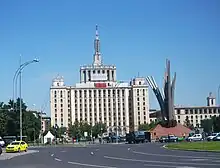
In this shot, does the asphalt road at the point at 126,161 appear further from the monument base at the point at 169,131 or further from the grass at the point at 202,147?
the monument base at the point at 169,131

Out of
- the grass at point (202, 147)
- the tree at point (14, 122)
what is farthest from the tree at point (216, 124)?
the grass at point (202, 147)

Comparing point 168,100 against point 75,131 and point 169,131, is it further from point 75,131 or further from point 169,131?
point 75,131

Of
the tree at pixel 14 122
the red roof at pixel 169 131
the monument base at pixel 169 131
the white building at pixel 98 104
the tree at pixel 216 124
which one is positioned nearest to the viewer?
the tree at pixel 14 122

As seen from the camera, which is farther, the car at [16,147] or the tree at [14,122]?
the tree at [14,122]

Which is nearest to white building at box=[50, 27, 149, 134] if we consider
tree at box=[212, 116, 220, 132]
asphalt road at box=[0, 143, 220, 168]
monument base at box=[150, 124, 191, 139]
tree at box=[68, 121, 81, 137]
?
tree at box=[68, 121, 81, 137]

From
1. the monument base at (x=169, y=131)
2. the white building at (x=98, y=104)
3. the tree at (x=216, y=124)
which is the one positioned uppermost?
the white building at (x=98, y=104)

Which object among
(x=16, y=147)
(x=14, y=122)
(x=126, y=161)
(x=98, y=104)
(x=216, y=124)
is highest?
(x=98, y=104)

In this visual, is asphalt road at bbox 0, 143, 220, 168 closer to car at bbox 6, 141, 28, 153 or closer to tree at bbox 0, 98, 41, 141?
car at bbox 6, 141, 28, 153

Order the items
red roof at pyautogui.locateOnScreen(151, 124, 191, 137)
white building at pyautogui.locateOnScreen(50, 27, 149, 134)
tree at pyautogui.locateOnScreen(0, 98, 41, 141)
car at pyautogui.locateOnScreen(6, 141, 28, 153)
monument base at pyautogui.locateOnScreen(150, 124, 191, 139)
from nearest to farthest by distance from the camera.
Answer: car at pyautogui.locateOnScreen(6, 141, 28, 153) → tree at pyautogui.locateOnScreen(0, 98, 41, 141) → monument base at pyautogui.locateOnScreen(150, 124, 191, 139) → red roof at pyautogui.locateOnScreen(151, 124, 191, 137) → white building at pyautogui.locateOnScreen(50, 27, 149, 134)

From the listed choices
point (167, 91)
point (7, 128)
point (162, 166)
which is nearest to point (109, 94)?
point (167, 91)

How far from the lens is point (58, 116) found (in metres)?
195

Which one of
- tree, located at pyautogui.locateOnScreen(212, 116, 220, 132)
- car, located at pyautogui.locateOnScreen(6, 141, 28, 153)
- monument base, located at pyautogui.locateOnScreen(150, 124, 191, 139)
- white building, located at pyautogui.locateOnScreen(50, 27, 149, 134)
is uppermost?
white building, located at pyautogui.locateOnScreen(50, 27, 149, 134)

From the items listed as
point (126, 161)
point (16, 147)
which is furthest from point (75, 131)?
point (126, 161)

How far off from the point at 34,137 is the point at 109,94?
246 ft
